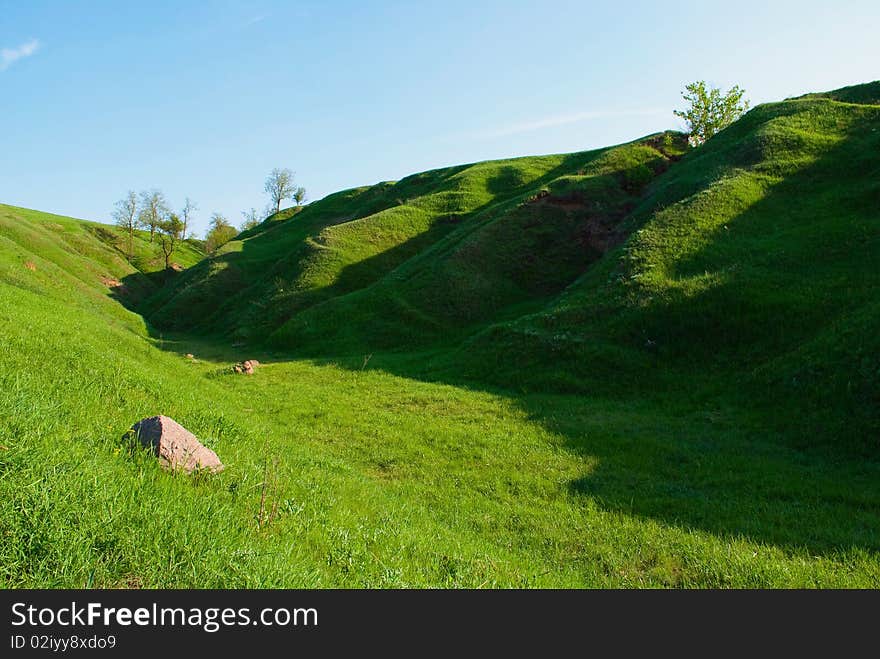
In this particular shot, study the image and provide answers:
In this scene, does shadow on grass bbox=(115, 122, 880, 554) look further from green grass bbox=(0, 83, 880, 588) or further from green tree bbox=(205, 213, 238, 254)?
green tree bbox=(205, 213, 238, 254)

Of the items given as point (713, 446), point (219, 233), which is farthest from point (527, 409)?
point (219, 233)

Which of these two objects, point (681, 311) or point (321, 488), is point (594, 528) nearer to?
point (321, 488)

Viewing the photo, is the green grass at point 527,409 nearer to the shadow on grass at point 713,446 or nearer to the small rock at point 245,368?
the shadow on grass at point 713,446

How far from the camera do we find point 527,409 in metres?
17.0

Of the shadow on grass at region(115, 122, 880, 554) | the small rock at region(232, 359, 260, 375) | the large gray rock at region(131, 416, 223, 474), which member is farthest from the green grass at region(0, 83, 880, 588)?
the small rock at region(232, 359, 260, 375)

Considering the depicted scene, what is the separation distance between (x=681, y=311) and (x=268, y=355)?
23.3 metres

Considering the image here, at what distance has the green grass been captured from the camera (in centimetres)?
522

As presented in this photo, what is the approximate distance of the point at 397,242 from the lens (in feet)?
166

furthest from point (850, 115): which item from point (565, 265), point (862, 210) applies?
point (565, 265)

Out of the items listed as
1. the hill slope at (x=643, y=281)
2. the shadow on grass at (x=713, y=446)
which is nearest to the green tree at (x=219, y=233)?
the hill slope at (x=643, y=281)

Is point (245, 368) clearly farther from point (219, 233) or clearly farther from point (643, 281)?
point (219, 233)

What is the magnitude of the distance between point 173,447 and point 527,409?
1233 centimetres

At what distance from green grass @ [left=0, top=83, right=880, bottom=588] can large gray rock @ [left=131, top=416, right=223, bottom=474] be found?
269 mm

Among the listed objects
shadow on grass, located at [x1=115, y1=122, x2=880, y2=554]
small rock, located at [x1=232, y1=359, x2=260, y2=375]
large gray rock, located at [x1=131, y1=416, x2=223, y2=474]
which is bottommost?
shadow on grass, located at [x1=115, y1=122, x2=880, y2=554]
